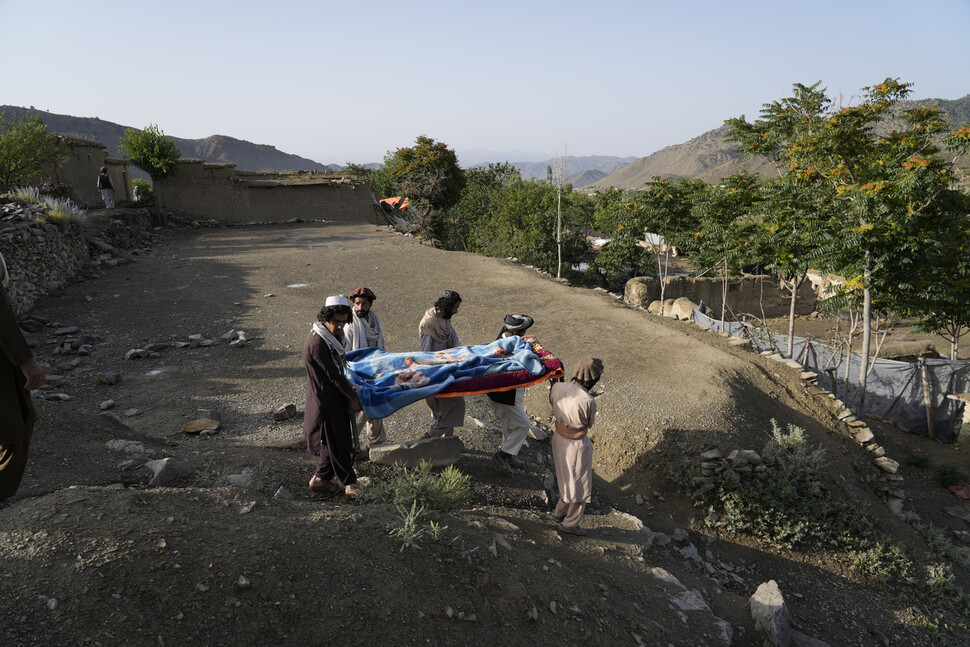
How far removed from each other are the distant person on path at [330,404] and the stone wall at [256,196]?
1958 cm

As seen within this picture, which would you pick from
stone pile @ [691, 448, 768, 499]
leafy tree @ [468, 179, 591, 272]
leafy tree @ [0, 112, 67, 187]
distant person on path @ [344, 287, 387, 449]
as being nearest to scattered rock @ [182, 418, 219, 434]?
distant person on path @ [344, 287, 387, 449]

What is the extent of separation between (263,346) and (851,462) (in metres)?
8.49

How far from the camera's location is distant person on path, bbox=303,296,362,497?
3.79m

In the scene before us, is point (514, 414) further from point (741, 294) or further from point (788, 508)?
point (741, 294)

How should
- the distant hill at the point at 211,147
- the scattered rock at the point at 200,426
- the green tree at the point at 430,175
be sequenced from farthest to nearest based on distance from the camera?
the distant hill at the point at 211,147
the green tree at the point at 430,175
the scattered rock at the point at 200,426

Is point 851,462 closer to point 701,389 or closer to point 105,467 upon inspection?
point 701,389

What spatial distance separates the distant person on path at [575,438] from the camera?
3992 millimetres

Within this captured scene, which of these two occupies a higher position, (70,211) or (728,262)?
(70,211)

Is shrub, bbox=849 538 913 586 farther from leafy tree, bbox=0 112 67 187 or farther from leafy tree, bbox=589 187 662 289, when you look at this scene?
leafy tree, bbox=0 112 67 187

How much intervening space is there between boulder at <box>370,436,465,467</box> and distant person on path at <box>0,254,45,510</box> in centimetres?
222

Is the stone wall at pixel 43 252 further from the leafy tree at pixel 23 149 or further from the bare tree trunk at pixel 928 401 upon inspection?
the bare tree trunk at pixel 928 401

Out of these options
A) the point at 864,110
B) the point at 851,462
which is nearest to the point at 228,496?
the point at 851,462

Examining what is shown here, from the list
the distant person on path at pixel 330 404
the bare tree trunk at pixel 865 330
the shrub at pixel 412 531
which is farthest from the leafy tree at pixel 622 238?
the shrub at pixel 412 531

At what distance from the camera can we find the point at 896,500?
695 cm
